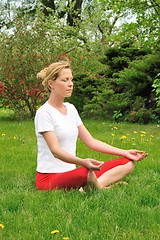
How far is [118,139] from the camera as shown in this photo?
8492mm

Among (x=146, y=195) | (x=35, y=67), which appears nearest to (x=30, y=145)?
(x=146, y=195)

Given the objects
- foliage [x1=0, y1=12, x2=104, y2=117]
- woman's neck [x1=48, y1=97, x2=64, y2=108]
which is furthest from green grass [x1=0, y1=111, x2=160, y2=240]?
foliage [x1=0, y1=12, x2=104, y2=117]

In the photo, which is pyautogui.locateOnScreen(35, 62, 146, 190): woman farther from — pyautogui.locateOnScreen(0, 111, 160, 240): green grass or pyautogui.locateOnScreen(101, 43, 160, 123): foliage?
pyautogui.locateOnScreen(101, 43, 160, 123): foliage

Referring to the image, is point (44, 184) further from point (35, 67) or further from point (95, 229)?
point (35, 67)

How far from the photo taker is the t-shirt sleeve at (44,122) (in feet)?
15.3

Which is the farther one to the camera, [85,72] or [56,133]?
[85,72]

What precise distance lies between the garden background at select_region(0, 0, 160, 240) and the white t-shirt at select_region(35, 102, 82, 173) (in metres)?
0.31

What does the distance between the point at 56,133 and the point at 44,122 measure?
0.58 ft

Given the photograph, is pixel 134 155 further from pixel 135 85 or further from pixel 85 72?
pixel 85 72

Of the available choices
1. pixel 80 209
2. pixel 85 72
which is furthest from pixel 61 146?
pixel 85 72

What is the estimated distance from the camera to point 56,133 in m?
4.78

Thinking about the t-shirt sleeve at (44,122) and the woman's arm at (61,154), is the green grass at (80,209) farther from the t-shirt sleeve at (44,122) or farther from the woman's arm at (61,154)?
the t-shirt sleeve at (44,122)

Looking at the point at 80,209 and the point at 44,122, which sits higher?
the point at 44,122

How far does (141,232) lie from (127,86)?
8.99 m
